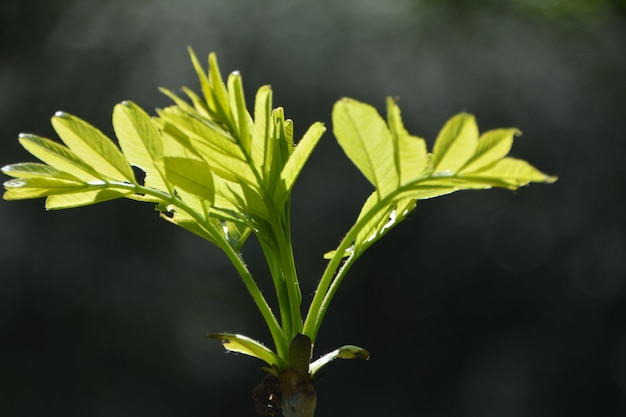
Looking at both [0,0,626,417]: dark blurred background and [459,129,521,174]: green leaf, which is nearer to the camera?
[459,129,521,174]: green leaf

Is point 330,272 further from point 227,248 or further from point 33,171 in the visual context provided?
point 33,171

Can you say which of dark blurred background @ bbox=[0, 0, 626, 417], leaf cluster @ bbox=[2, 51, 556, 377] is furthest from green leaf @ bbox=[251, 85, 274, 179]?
dark blurred background @ bbox=[0, 0, 626, 417]

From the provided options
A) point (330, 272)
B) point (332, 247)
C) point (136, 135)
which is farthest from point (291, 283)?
point (332, 247)

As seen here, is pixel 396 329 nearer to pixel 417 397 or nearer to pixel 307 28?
pixel 417 397

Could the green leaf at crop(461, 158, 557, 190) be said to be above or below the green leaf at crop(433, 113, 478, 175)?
below

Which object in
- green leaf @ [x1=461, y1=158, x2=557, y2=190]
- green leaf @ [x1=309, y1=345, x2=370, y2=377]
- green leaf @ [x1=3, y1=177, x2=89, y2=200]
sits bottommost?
green leaf @ [x1=309, y1=345, x2=370, y2=377]

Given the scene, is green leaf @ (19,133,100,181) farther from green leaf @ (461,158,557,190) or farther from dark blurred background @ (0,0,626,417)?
dark blurred background @ (0,0,626,417)

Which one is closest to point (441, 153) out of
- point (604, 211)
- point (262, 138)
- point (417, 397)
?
point (262, 138)
